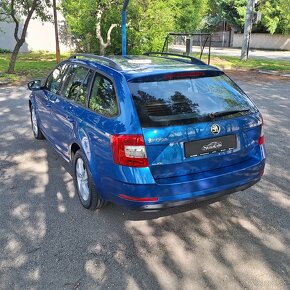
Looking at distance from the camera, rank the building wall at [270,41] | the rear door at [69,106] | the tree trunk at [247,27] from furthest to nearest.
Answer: the building wall at [270,41]
the tree trunk at [247,27]
the rear door at [69,106]

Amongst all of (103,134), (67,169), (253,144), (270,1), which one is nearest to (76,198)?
(67,169)

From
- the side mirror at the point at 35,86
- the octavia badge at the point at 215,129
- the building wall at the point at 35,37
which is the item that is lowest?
the octavia badge at the point at 215,129

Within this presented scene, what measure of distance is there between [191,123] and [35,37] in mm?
24821

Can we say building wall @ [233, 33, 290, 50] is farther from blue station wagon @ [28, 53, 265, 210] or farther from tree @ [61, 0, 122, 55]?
blue station wagon @ [28, 53, 265, 210]

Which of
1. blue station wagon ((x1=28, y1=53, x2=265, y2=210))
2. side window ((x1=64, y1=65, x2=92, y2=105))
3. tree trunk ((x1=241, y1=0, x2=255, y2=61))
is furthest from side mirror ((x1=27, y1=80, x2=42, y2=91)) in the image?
tree trunk ((x1=241, y1=0, x2=255, y2=61))

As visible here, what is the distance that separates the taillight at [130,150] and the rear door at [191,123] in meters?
0.05

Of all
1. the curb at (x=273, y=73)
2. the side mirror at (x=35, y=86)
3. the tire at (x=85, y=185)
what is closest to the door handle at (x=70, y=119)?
the tire at (x=85, y=185)

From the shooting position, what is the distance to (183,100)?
10.9 ft

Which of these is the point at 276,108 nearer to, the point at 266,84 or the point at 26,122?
the point at 266,84

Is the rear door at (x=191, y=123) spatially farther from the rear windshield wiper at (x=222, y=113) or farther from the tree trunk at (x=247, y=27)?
the tree trunk at (x=247, y=27)

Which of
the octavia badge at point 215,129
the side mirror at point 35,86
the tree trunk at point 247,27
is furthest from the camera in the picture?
the tree trunk at point 247,27

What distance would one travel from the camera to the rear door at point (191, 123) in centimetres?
301

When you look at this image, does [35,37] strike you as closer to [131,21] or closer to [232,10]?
[131,21]

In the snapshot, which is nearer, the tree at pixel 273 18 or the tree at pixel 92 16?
the tree at pixel 92 16
